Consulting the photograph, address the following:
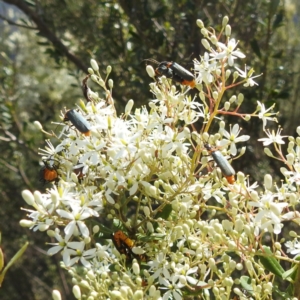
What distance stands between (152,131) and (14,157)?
2.66 meters

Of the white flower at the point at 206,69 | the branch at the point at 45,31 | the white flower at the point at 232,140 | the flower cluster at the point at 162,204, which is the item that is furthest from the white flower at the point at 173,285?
the branch at the point at 45,31

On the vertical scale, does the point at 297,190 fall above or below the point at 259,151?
above

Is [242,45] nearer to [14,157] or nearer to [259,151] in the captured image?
[259,151]

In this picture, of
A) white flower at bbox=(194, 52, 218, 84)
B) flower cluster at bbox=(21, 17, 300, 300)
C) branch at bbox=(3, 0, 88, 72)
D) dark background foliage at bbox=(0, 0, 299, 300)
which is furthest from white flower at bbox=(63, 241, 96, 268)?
branch at bbox=(3, 0, 88, 72)

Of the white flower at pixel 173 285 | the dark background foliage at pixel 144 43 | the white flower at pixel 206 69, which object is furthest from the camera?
the dark background foliage at pixel 144 43

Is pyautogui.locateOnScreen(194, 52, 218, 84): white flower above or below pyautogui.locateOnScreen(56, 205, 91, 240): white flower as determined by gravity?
above

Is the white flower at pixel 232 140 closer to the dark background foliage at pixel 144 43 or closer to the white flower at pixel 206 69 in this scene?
the white flower at pixel 206 69

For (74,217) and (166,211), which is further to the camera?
(166,211)

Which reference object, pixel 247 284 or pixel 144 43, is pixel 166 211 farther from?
pixel 144 43

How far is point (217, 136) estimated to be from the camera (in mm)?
1291

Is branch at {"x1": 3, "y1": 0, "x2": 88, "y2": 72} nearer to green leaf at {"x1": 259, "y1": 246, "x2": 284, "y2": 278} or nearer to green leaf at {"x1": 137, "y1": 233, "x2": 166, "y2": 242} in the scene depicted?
green leaf at {"x1": 137, "y1": 233, "x2": 166, "y2": 242}

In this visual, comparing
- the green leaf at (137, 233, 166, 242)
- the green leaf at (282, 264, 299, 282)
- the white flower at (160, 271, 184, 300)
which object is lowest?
the green leaf at (282, 264, 299, 282)

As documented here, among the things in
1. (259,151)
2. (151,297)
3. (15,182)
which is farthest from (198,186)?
(15,182)

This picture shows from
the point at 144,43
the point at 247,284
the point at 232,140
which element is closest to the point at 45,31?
the point at 144,43
